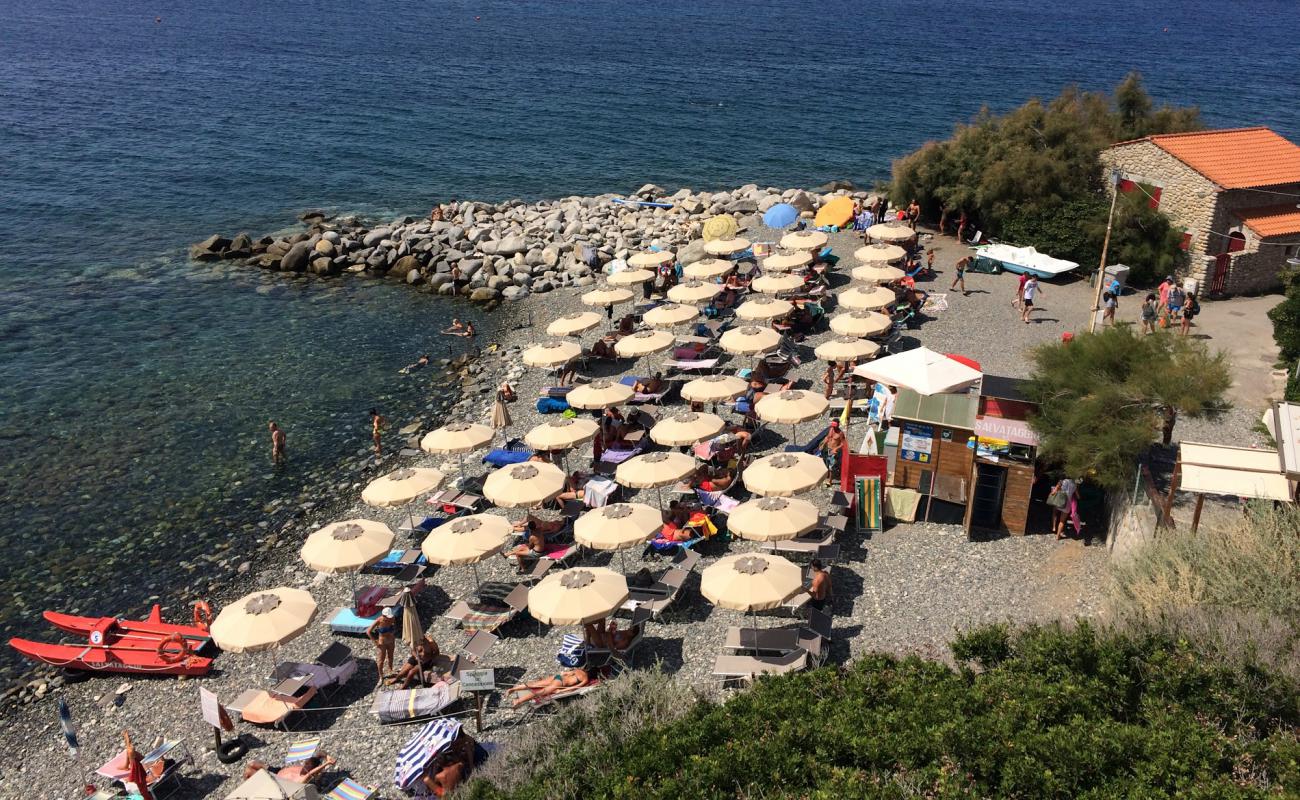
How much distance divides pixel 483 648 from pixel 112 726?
642cm

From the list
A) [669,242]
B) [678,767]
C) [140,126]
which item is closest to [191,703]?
[678,767]

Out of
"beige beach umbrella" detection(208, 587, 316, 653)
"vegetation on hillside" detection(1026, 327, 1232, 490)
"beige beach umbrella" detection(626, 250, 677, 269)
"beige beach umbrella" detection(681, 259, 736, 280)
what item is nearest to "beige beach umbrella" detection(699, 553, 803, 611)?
"vegetation on hillside" detection(1026, 327, 1232, 490)

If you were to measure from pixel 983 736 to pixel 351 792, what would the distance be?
8.48m

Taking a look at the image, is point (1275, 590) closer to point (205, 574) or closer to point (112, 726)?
point (112, 726)

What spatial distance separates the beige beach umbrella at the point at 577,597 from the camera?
1340 centimetres

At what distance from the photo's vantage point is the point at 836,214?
3456 centimetres

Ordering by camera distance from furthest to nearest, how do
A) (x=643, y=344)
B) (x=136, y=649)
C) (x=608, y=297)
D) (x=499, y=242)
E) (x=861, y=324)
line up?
1. (x=499, y=242)
2. (x=608, y=297)
3. (x=643, y=344)
4. (x=861, y=324)
5. (x=136, y=649)

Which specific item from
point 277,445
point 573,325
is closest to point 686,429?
point 573,325

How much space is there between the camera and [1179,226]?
2755 centimetres

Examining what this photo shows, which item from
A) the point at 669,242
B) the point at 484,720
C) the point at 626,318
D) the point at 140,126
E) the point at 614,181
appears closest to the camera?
the point at 484,720

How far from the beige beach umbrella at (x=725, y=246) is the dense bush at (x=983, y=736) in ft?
63.9

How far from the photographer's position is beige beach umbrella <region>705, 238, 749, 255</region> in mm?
29703

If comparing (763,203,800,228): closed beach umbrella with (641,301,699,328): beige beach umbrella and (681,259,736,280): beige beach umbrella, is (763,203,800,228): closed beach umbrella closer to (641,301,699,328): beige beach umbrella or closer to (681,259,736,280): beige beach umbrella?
(681,259,736,280): beige beach umbrella

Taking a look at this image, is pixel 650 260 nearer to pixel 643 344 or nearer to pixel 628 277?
pixel 628 277
